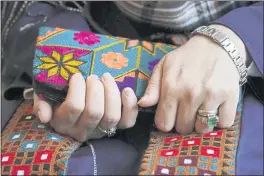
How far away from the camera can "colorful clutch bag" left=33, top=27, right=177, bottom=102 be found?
0.66 m

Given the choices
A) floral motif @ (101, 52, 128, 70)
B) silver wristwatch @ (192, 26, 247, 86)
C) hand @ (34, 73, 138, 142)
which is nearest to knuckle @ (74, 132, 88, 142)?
hand @ (34, 73, 138, 142)

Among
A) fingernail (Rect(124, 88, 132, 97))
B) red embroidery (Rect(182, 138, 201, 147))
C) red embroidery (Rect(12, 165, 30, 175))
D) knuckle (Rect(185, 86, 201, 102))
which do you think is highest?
knuckle (Rect(185, 86, 201, 102))

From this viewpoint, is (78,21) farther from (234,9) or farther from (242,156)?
(242,156)

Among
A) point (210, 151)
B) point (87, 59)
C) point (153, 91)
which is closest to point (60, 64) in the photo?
point (87, 59)

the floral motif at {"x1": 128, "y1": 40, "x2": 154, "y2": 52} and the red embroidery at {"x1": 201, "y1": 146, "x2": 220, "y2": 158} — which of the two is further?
the floral motif at {"x1": 128, "y1": 40, "x2": 154, "y2": 52}

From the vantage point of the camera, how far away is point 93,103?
0.63 metres

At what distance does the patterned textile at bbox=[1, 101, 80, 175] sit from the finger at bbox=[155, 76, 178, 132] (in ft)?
0.40

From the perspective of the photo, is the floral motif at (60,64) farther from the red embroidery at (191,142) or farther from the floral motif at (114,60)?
the red embroidery at (191,142)

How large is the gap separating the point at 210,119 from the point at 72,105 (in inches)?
7.2

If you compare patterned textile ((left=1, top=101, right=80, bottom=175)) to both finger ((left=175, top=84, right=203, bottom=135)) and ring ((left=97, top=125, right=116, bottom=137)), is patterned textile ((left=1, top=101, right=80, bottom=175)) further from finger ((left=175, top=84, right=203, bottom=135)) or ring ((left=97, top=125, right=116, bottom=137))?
finger ((left=175, top=84, right=203, bottom=135))

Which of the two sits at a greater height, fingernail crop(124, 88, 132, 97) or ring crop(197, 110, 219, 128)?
fingernail crop(124, 88, 132, 97)

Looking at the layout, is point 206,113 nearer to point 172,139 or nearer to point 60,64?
point 172,139

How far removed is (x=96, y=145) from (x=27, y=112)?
0.45ft

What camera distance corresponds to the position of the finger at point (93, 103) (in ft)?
2.07
